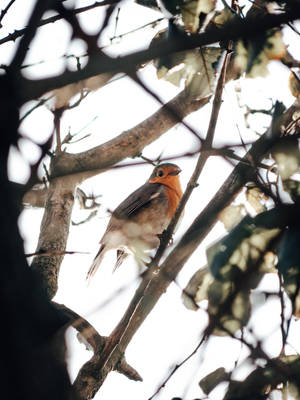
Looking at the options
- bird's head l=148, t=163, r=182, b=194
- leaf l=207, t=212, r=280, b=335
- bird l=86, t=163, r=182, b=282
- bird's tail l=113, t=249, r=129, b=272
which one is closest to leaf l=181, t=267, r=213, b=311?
leaf l=207, t=212, r=280, b=335

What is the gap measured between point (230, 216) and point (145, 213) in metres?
3.08

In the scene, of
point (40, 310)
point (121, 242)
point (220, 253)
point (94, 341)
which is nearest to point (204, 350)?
point (220, 253)

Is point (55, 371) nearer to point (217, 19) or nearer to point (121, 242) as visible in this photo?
point (217, 19)

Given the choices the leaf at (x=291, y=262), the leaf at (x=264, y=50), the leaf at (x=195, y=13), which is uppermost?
the leaf at (x=195, y=13)

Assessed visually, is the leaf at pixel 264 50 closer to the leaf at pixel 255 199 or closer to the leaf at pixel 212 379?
the leaf at pixel 255 199

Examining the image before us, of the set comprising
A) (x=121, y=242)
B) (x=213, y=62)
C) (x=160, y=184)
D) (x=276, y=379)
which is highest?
(x=160, y=184)

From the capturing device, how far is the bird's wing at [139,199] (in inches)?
183

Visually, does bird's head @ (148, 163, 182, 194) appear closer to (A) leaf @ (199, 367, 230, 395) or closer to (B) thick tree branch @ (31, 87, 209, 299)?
(B) thick tree branch @ (31, 87, 209, 299)

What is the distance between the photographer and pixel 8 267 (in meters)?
1.12

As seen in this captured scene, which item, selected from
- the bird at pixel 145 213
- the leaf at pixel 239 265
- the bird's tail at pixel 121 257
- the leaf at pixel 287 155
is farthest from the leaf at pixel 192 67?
the bird's tail at pixel 121 257

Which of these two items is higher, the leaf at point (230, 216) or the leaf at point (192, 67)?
the leaf at point (192, 67)

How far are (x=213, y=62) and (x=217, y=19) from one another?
167 mm

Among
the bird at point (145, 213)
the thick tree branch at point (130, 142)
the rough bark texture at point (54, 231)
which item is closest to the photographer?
the rough bark texture at point (54, 231)

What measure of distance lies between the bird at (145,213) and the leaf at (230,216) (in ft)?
7.91
